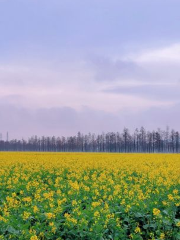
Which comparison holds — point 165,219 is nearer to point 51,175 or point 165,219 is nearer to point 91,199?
point 91,199

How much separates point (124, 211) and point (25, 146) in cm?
15630

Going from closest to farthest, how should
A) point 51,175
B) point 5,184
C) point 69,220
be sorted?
point 69,220 → point 5,184 → point 51,175

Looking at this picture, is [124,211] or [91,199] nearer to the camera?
[124,211]

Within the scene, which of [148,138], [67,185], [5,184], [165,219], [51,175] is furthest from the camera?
[148,138]

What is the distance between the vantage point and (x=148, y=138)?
122 metres

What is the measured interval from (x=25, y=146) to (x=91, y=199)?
154934 mm

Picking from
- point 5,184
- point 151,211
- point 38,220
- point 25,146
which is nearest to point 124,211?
point 151,211

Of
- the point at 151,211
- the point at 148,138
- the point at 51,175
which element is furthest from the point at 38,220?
the point at 148,138

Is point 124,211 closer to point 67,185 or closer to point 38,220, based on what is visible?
point 38,220

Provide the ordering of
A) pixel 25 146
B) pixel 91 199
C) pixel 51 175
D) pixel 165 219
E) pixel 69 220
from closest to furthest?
1. pixel 69 220
2. pixel 165 219
3. pixel 91 199
4. pixel 51 175
5. pixel 25 146

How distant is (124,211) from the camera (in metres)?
7.71

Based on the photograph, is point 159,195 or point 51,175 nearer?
point 159,195

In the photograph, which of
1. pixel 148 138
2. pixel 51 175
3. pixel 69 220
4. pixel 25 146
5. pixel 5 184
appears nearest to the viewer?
pixel 69 220

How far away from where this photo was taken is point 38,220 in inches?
264
